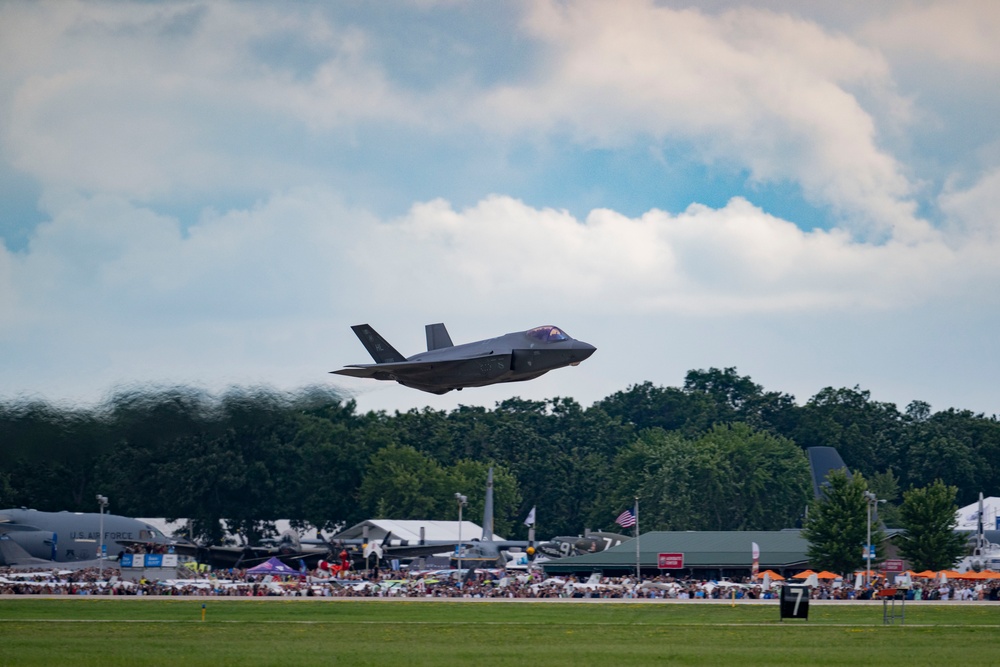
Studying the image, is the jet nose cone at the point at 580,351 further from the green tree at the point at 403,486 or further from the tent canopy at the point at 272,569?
the green tree at the point at 403,486

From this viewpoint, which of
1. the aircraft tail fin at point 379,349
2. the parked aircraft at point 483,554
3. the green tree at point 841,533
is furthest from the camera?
the parked aircraft at point 483,554

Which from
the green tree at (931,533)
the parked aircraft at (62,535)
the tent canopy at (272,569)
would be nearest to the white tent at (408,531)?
the tent canopy at (272,569)

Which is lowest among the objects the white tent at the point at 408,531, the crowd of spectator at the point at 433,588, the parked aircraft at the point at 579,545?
the crowd of spectator at the point at 433,588

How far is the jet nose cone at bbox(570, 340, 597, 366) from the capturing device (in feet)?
142

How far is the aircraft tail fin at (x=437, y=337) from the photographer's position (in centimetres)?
4662

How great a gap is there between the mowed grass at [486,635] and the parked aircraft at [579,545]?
37.1 meters

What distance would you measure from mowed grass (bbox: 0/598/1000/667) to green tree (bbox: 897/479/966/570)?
1033 inches

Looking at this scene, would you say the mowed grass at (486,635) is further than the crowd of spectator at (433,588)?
No

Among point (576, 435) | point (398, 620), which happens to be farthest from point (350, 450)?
point (398, 620)

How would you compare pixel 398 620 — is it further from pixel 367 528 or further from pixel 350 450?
pixel 350 450

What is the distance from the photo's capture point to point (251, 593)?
265 feet

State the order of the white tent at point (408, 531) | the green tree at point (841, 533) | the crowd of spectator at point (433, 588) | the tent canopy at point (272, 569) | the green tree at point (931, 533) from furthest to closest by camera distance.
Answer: the white tent at point (408, 531) → the tent canopy at point (272, 569) → the green tree at point (931, 533) → the green tree at point (841, 533) → the crowd of spectator at point (433, 588)

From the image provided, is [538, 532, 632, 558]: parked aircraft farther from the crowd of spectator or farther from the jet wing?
the jet wing

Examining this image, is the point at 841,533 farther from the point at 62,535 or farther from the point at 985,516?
the point at 62,535
